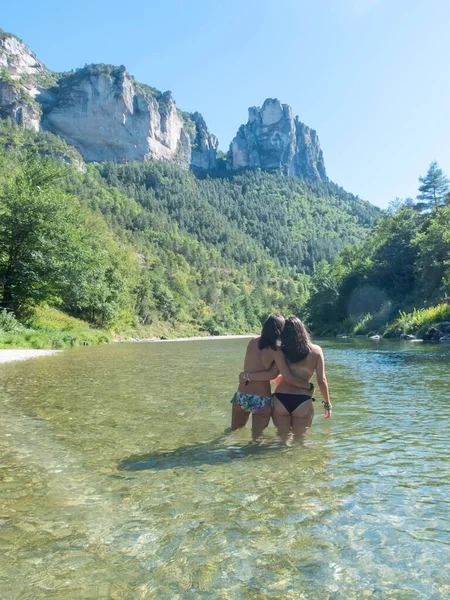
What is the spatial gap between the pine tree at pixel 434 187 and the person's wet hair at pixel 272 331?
3099 inches

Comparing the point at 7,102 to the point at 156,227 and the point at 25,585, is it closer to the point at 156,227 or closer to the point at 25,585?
the point at 156,227

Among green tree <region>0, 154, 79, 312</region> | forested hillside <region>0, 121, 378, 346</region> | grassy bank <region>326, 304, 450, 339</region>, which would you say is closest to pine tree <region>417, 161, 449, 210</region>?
grassy bank <region>326, 304, 450, 339</region>

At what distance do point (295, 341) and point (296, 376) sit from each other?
55 centimetres

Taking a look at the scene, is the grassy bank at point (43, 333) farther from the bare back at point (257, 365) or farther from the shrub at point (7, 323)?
the bare back at point (257, 365)

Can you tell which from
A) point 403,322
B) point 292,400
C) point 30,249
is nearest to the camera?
point 292,400

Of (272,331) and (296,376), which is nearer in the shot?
(296,376)

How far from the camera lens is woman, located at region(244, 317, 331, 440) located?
22.2 ft

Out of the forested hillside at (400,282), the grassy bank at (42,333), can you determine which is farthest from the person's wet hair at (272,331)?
the forested hillside at (400,282)

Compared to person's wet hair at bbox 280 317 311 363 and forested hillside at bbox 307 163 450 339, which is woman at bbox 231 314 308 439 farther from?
forested hillside at bbox 307 163 450 339

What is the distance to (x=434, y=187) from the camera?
255ft

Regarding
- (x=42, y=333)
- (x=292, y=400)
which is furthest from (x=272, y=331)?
(x=42, y=333)

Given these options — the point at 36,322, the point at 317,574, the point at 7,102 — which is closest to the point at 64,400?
the point at 317,574

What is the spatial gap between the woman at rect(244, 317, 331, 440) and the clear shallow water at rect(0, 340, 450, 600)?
30 cm

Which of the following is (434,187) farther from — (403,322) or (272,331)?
(272,331)
